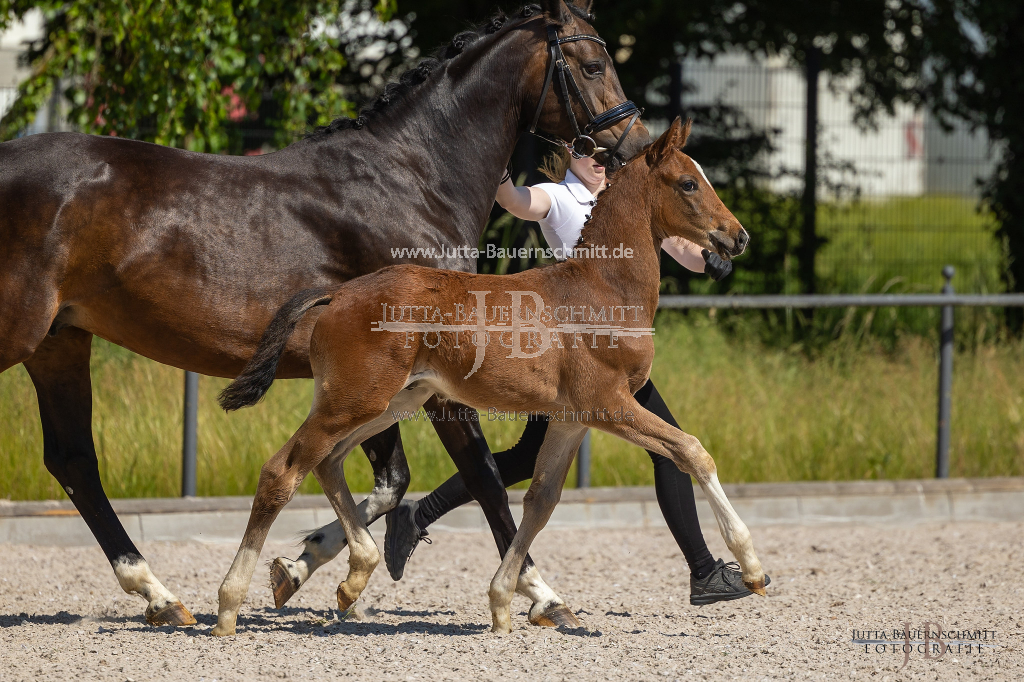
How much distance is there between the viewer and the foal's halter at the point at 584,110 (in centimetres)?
424

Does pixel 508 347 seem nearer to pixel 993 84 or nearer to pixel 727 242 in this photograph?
pixel 727 242

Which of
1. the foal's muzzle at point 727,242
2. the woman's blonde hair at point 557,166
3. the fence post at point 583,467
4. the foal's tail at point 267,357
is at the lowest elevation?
the fence post at point 583,467

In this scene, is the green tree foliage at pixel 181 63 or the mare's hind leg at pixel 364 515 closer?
the mare's hind leg at pixel 364 515

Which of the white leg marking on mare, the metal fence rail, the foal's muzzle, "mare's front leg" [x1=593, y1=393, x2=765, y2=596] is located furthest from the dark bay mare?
the metal fence rail

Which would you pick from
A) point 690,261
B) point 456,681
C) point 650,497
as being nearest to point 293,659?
point 456,681

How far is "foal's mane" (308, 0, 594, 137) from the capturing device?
428cm

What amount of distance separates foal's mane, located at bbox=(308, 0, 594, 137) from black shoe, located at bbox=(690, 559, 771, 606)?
7.17 ft

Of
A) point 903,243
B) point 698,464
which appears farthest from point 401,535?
point 903,243

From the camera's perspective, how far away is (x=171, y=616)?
419 cm

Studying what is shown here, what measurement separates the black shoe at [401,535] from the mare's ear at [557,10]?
6.47ft

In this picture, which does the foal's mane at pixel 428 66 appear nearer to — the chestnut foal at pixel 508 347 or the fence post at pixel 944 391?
the chestnut foal at pixel 508 347

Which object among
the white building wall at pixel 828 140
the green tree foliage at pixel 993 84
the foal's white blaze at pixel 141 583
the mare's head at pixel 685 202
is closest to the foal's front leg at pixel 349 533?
the foal's white blaze at pixel 141 583

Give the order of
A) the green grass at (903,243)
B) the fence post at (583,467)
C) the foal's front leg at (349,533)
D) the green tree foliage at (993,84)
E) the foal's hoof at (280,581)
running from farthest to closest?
the green grass at (903,243), the green tree foliage at (993,84), the fence post at (583,467), the foal's hoof at (280,581), the foal's front leg at (349,533)

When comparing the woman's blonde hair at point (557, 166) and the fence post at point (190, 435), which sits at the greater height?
the woman's blonde hair at point (557, 166)
